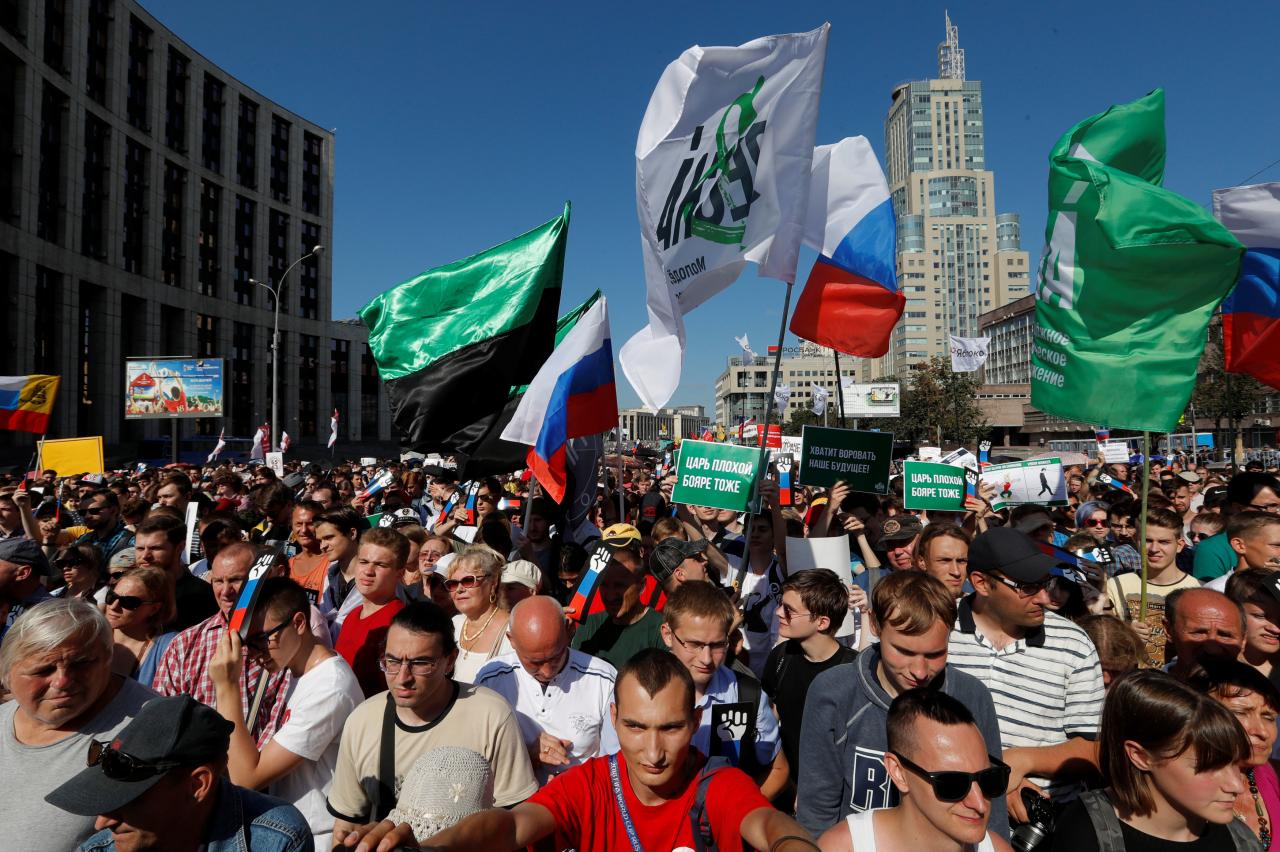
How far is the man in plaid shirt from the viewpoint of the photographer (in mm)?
3322

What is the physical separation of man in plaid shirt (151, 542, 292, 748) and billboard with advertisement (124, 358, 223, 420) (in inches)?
993

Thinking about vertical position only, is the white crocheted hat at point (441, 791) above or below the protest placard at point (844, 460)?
below

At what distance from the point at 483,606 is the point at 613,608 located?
0.76 m

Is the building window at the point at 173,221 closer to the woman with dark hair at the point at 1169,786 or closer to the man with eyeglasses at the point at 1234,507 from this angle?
the man with eyeglasses at the point at 1234,507

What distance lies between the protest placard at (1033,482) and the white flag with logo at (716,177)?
6.63 metres

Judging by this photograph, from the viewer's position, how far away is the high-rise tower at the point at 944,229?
14462cm

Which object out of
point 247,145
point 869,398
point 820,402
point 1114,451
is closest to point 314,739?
point 1114,451

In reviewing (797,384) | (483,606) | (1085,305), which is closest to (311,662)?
(483,606)

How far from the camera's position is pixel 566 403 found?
262 inches

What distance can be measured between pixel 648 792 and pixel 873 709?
36.9 inches

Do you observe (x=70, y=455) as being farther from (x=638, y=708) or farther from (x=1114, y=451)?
(x=1114, y=451)

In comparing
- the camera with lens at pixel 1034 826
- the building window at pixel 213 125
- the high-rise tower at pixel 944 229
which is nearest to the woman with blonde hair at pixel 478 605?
the camera with lens at pixel 1034 826

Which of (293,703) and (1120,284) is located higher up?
(1120,284)

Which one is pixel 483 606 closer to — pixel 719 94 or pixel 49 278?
pixel 719 94
